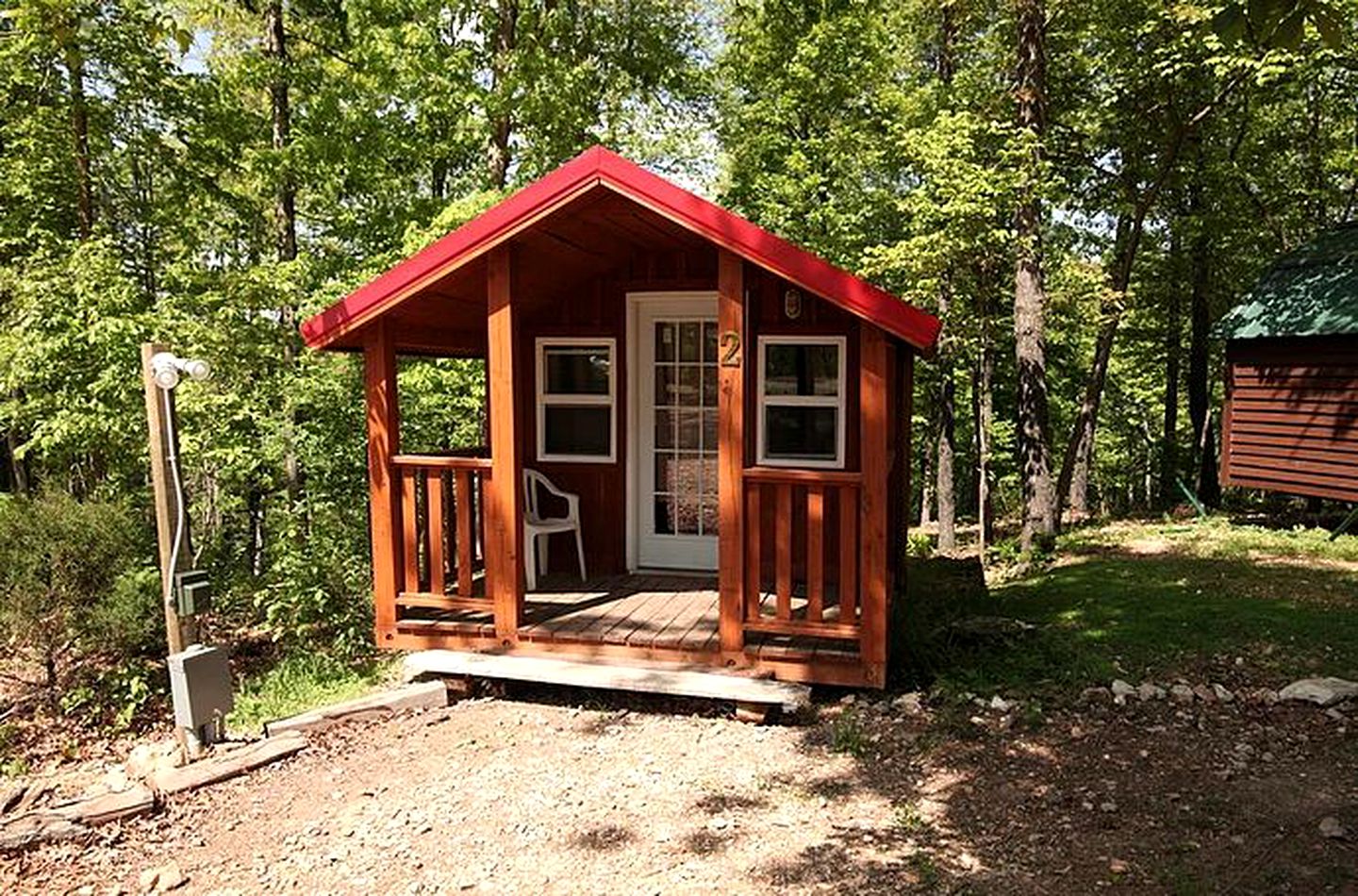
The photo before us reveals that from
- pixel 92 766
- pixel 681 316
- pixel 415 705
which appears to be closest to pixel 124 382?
pixel 92 766

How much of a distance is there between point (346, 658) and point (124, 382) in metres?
3.29

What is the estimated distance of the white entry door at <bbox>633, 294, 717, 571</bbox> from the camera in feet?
21.3

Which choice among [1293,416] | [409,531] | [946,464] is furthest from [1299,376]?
[409,531]

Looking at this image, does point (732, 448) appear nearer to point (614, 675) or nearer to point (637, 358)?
point (614, 675)

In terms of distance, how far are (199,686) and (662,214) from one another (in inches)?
143

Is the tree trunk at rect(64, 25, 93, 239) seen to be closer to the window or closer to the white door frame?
the white door frame

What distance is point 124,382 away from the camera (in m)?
7.45

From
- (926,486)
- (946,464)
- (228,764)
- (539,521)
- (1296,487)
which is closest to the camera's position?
(228,764)

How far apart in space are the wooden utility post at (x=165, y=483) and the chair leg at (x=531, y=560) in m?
2.34

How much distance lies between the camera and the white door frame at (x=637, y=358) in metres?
6.42

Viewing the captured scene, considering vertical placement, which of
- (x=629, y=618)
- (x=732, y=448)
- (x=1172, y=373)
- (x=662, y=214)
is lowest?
(x=629, y=618)

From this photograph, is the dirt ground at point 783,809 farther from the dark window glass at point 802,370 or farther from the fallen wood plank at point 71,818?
the dark window glass at point 802,370

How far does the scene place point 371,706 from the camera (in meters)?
5.00

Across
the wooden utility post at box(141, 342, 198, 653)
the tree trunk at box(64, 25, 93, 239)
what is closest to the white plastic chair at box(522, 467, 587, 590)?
the wooden utility post at box(141, 342, 198, 653)
